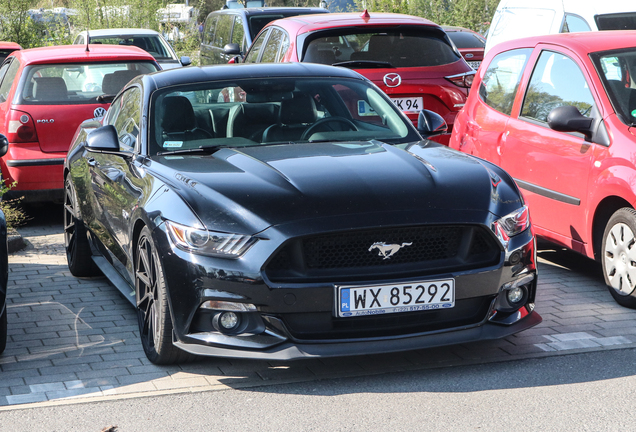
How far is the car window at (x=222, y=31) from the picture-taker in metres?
15.4

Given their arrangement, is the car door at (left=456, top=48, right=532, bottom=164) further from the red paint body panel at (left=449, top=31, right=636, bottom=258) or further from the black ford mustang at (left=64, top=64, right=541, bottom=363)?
the black ford mustang at (left=64, top=64, right=541, bottom=363)

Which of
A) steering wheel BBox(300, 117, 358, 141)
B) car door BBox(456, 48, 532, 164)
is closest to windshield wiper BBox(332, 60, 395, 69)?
car door BBox(456, 48, 532, 164)

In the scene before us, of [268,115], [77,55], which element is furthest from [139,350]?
[77,55]

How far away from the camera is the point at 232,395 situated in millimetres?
4285

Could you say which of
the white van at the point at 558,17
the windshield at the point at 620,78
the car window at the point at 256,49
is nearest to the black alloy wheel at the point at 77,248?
the windshield at the point at 620,78

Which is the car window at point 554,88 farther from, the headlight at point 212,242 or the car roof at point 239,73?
the headlight at point 212,242

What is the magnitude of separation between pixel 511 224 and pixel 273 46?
6.00m

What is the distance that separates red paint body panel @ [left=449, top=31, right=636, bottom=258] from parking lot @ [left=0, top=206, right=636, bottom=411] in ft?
1.51

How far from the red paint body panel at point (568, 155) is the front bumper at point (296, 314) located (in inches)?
58.8

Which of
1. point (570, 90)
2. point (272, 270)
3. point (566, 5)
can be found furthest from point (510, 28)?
point (272, 270)

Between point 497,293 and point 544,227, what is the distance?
84.2 inches

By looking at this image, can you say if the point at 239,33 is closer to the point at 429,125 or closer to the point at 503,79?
the point at 503,79

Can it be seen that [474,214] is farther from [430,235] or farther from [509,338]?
[509,338]

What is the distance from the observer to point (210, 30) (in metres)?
16.9
